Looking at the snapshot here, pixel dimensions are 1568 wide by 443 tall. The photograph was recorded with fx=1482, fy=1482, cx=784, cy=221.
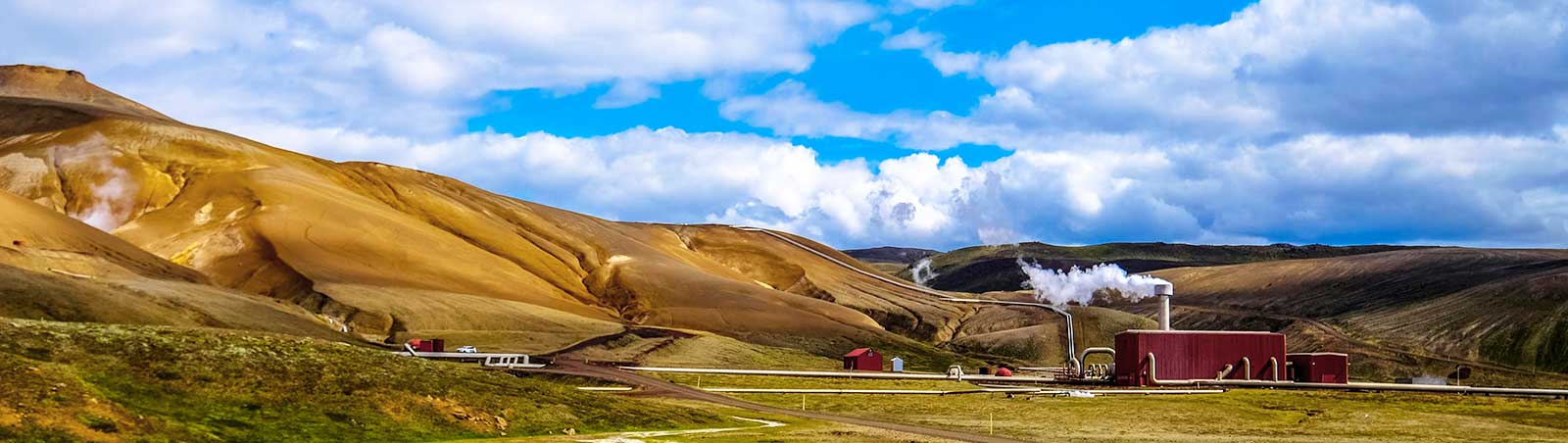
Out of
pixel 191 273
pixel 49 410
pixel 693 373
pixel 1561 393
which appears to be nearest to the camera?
pixel 49 410

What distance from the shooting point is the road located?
7569 cm

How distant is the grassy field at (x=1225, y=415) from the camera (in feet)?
263

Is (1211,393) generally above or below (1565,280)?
below

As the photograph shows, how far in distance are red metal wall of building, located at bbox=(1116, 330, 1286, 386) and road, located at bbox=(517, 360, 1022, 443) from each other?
39.2m

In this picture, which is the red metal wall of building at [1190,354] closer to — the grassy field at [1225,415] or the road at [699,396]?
the grassy field at [1225,415]

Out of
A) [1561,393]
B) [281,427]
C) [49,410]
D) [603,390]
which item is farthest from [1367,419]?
[49,410]

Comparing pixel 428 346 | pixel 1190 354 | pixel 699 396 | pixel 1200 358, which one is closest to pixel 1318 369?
pixel 1200 358

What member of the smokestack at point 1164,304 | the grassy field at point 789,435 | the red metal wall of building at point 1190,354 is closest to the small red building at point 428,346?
the red metal wall of building at point 1190,354

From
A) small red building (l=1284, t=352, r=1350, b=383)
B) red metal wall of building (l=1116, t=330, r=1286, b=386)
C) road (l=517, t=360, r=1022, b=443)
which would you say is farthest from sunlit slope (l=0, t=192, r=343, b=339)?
small red building (l=1284, t=352, r=1350, b=383)

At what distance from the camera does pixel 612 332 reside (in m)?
184

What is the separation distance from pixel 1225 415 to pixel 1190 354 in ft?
105

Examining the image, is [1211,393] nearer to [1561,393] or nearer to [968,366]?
[1561,393]

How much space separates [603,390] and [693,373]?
23.8 metres

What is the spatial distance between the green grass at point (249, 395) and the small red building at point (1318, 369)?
73.4m
